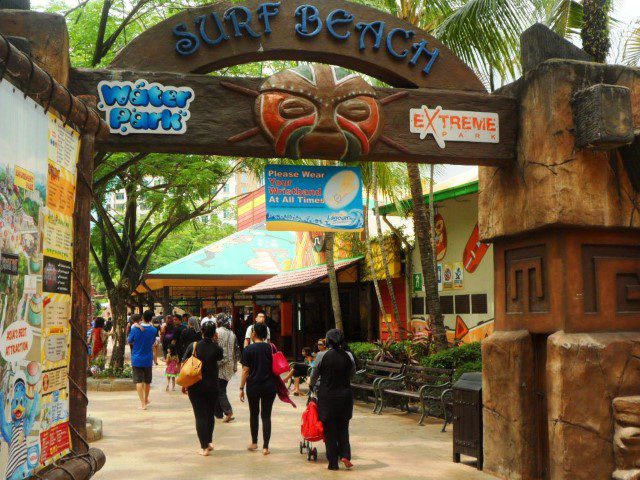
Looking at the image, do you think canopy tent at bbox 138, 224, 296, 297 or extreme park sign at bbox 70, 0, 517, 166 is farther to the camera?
canopy tent at bbox 138, 224, 296, 297

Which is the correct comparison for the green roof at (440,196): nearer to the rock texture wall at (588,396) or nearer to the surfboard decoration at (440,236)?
the surfboard decoration at (440,236)

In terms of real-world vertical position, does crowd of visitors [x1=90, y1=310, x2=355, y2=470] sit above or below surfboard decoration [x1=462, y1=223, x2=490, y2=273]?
below

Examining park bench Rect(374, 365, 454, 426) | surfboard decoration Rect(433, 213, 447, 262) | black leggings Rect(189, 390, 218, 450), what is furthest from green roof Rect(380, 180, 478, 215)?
black leggings Rect(189, 390, 218, 450)

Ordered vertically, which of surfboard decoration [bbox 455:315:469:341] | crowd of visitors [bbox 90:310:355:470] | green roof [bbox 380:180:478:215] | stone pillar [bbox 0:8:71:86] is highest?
green roof [bbox 380:180:478:215]

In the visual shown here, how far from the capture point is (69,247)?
396 centimetres

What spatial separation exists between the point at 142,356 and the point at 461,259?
23.2 ft

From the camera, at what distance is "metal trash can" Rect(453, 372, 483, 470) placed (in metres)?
8.24

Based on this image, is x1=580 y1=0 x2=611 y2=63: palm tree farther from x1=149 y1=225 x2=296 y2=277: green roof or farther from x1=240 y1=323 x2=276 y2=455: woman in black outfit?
x1=149 y1=225 x2=296 y2=277: green roof

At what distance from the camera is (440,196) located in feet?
51.4

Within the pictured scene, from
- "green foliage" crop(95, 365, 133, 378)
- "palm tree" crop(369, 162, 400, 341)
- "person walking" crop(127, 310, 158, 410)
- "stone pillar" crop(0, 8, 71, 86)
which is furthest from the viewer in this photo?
"green foliage" crop(95, 365, 133, 378)

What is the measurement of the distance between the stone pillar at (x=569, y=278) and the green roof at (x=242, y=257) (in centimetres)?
1788

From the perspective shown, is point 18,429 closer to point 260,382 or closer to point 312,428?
point 312,428

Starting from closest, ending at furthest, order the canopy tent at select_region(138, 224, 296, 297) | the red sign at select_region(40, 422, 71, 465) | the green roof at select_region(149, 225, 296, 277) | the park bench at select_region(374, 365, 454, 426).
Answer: the red sign at select_region(40, 422, 71, 465)
the park bench at select_region(374, 365, 454, 426)
the canopy tent at select_region(138, 224, 296, 297)
the green roof at select_region(149, 225, 296, 277)

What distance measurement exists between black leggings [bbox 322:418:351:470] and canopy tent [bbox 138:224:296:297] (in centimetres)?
1598
